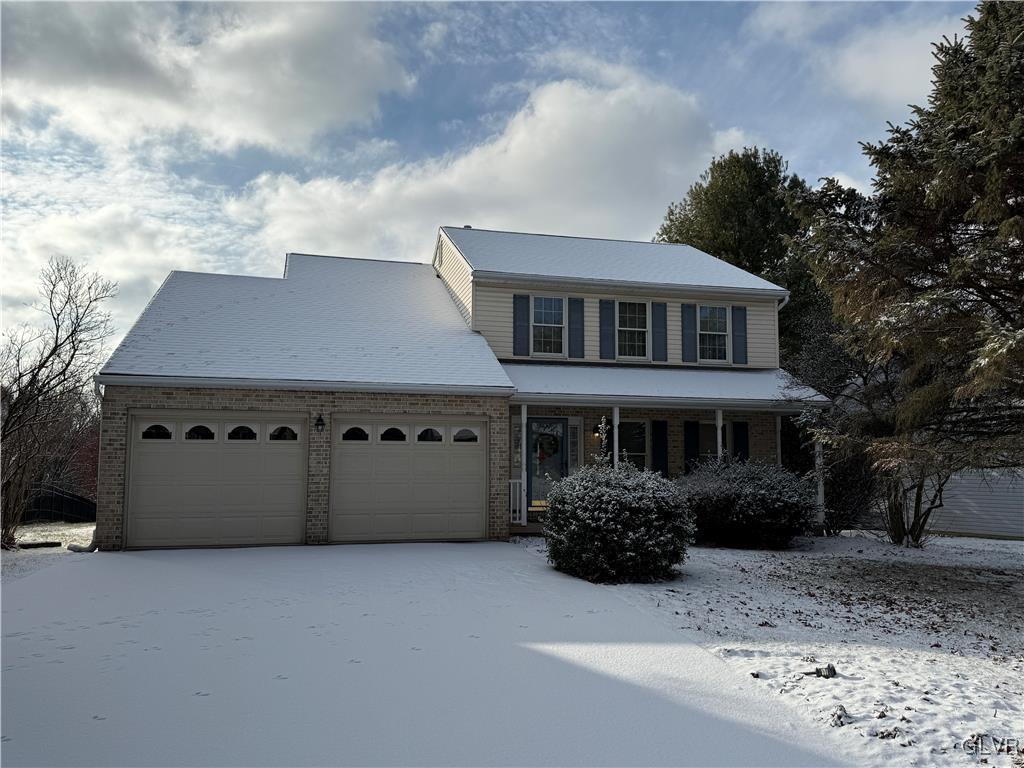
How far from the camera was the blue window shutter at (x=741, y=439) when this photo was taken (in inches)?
668

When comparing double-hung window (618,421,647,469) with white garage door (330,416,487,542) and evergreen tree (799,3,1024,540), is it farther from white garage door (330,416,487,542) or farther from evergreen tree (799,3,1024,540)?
evergreen tree (799,3,1024,540)

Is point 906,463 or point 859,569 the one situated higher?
point 906,463

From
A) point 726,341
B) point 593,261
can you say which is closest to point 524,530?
point 726,341

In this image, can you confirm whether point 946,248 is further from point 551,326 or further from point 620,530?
point 551,326

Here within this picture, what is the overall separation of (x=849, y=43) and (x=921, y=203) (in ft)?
10.3

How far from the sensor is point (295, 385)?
42.4 feet

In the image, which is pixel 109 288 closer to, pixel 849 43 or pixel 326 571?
pixel 326 571

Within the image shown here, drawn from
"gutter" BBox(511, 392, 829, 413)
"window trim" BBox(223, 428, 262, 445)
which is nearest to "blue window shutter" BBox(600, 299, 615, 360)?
"gutter" BBox(511, 392, 829, 413)

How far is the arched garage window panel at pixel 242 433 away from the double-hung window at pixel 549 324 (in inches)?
258

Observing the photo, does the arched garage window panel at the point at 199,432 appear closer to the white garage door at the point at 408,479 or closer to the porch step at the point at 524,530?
the white garage door at the point at 408,479

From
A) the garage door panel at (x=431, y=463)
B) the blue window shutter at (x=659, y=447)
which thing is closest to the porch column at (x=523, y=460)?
the garage door panel at (x=431, y=463)

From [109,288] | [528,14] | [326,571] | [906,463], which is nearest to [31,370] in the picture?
[109,288]

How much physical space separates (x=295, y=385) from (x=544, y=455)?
18.7 ft

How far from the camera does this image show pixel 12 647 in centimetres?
648
